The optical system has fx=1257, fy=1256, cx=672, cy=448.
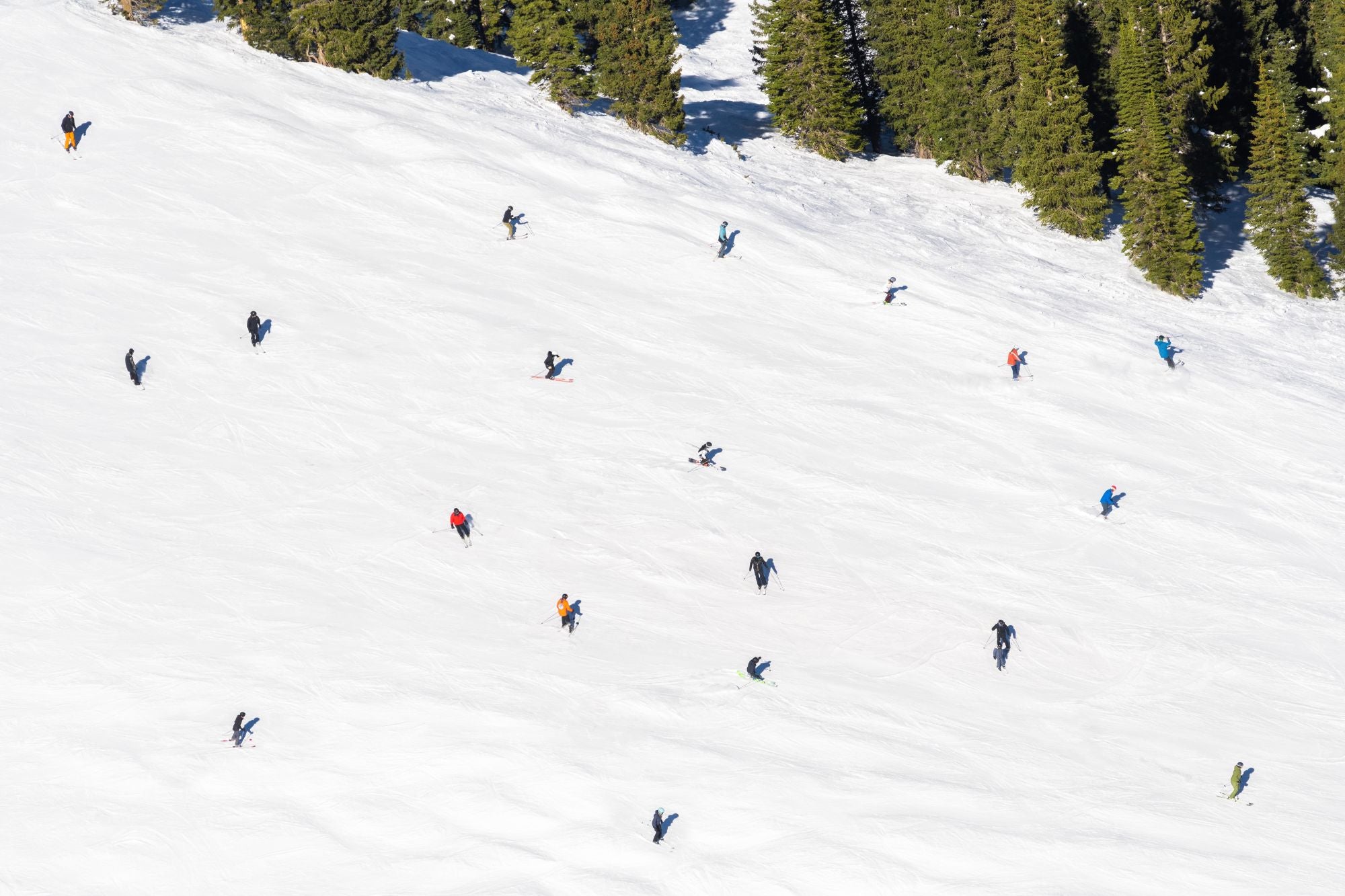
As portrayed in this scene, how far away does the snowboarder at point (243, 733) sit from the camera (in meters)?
23.6

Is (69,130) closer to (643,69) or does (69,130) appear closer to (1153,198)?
(643,69)

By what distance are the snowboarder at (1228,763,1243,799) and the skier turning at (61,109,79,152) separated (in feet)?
123

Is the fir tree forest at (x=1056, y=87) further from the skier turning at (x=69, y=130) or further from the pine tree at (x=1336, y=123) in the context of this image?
the skier turning at (x=69, y=130)

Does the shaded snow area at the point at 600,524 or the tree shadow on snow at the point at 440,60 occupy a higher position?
the tree shadow on snow at the point at 440,60

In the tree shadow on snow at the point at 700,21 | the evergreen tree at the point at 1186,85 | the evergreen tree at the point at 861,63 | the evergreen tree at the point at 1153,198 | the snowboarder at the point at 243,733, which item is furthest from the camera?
the tree shadow on snow at the point at 700,21

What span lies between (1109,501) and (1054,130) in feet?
63.8

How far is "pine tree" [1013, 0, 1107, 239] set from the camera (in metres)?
45.2

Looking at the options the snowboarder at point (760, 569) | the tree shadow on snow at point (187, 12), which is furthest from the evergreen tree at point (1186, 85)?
the tree shadow on snow at point (187, 12)

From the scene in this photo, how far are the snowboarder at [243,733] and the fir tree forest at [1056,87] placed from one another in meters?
29.9

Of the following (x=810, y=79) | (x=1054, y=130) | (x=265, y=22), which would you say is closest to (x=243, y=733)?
(x=265, y=22)

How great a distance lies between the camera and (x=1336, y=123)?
4569cm

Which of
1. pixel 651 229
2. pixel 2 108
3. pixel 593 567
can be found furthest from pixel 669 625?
pixel 2 108

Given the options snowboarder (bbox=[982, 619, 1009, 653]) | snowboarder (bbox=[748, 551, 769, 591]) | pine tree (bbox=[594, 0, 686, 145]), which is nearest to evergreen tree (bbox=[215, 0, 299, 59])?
pine tree (bbox=[594, 0, 686, 145])

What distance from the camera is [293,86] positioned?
44.8 m
